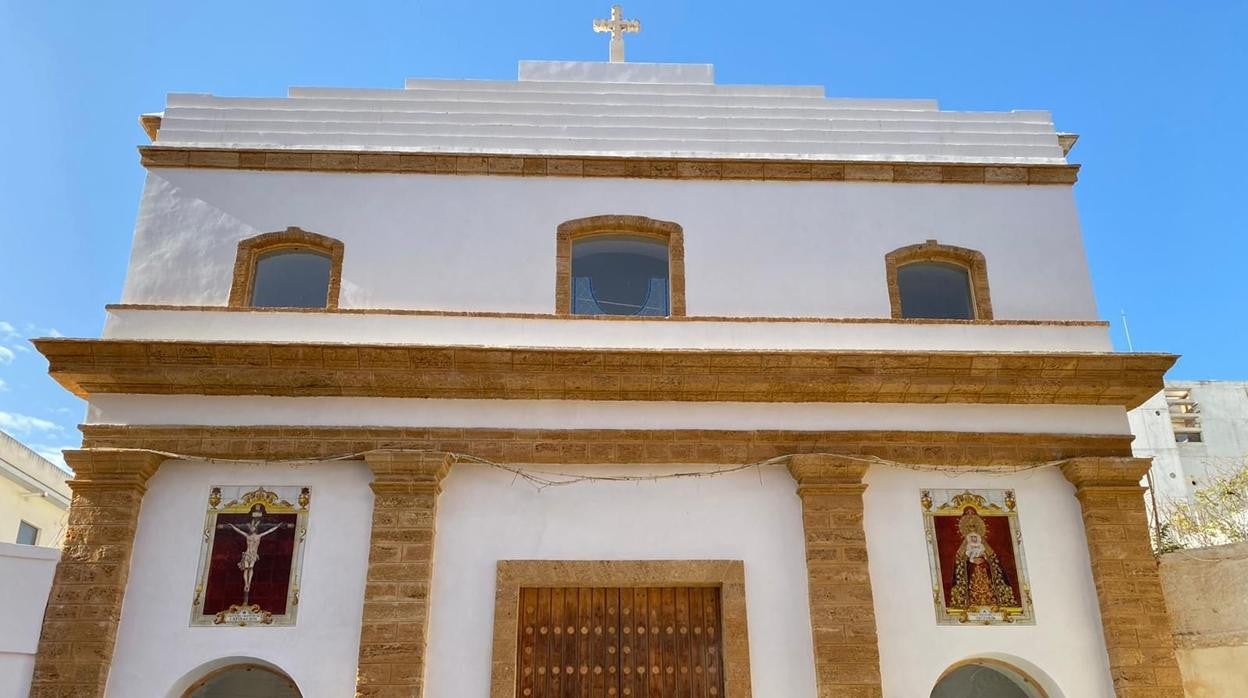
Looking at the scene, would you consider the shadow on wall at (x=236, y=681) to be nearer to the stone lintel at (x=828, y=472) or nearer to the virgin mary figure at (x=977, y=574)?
the stone lintel at (x=828, y=472)

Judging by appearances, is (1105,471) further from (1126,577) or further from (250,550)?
(250,550)

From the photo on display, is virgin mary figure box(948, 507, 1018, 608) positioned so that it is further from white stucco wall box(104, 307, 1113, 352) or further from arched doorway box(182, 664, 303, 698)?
arched doorway box(182, 664, 303, 698)

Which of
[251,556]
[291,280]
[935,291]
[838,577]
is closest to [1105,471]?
→ [935,291]

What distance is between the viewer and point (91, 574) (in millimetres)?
9430

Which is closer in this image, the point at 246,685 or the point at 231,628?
the point at 231,628

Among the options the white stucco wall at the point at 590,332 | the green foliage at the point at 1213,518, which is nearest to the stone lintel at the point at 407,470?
the white stucco wall at the point at 590,332

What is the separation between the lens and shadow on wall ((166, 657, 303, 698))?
30.8ft

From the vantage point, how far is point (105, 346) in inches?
391

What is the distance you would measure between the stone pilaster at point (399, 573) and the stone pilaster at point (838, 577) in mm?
3391

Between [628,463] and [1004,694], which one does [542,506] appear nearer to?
[628,463]

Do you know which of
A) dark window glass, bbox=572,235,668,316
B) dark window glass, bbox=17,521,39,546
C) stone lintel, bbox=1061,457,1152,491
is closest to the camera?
stone lintel, bbox=1061,457,1152,491

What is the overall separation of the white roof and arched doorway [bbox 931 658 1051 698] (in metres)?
5.30

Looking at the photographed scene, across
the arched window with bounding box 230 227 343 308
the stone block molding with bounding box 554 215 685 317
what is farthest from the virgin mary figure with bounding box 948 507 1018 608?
the arched window with bounding box 230 227 343 308

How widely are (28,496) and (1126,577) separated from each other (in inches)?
734
